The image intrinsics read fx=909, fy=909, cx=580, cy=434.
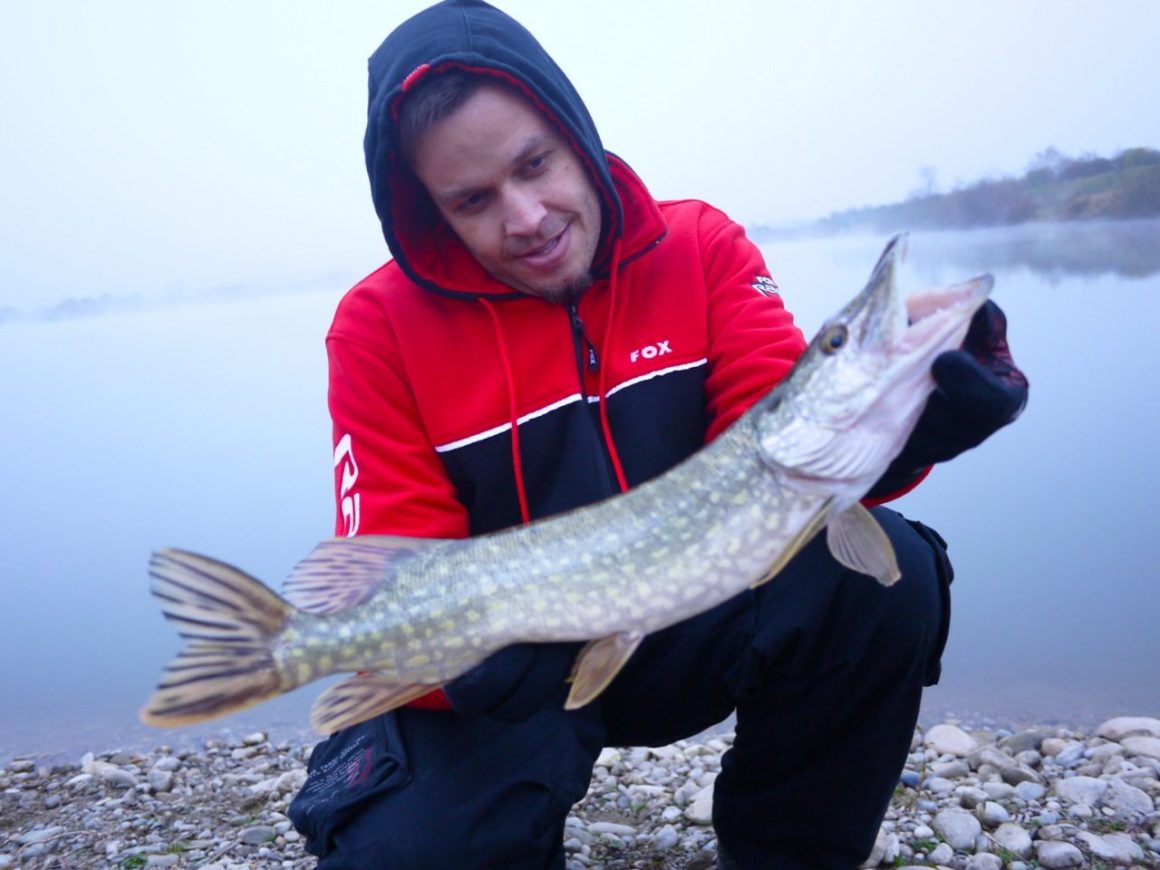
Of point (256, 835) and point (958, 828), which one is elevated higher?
point (256, 835)

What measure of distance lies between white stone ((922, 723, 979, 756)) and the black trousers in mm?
1144

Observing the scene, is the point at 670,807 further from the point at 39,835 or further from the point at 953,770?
the point at 39,835

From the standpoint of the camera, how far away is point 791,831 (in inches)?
82.0

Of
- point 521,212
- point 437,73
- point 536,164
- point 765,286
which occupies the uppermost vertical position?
point 437,73

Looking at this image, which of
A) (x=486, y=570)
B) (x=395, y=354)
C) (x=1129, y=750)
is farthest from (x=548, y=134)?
(x=1129, y=750)

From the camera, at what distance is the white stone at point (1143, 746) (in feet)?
9.32

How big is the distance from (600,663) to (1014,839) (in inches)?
54.1

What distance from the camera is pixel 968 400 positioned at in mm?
1562

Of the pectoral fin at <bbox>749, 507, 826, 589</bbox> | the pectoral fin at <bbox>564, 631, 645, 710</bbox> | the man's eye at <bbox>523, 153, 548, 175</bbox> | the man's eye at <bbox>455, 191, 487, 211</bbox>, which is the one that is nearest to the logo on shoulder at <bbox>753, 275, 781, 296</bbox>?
the man's eye at <bbox>523, 153, 548, 175</bbox>

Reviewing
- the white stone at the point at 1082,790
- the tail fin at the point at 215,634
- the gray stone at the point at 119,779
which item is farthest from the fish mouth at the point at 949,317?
the gray stone at the point at 119,779

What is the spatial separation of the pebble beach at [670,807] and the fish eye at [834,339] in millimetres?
1449

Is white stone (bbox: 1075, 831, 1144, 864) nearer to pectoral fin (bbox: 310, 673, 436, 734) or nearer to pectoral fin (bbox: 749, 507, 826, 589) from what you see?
pectoral fin (bbox: 749, 507, 826, 589)

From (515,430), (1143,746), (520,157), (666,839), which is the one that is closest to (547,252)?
(520,157)

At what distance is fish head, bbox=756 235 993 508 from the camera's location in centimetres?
152
